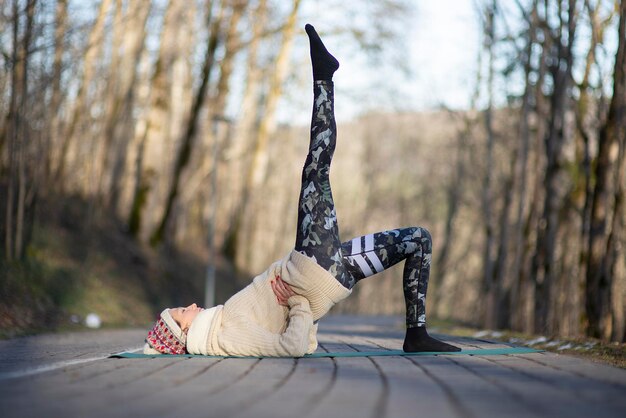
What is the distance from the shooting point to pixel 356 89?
1534 inches

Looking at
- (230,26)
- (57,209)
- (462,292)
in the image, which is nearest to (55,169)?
(57,209)

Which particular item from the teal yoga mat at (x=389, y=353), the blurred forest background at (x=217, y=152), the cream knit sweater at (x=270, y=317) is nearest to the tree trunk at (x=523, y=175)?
the blurred forest background at (x=217, y=152)

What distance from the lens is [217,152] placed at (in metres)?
31.9

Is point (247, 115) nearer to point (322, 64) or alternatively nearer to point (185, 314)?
point (322, 64)

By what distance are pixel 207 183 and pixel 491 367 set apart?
3680 centimetres

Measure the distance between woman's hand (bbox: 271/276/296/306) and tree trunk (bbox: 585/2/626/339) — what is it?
327 inches

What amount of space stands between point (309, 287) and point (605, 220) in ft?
30.3

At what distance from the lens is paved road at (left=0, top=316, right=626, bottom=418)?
4723mm

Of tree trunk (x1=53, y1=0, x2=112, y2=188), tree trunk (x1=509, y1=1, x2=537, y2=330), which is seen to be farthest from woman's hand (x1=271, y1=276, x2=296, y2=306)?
tree trunk (x1=53, y1=0, x2=112, y2=188)

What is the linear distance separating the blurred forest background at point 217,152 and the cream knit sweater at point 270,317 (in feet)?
23.8

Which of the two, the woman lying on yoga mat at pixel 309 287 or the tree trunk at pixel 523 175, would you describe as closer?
the woman lying on yoga mat at pixel 309 287

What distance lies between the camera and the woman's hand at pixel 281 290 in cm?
775

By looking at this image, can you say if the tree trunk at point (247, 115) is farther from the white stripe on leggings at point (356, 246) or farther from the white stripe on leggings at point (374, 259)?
the white stripe on leggings at point (374, 259)

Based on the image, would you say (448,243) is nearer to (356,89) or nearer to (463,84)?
(356,89)
